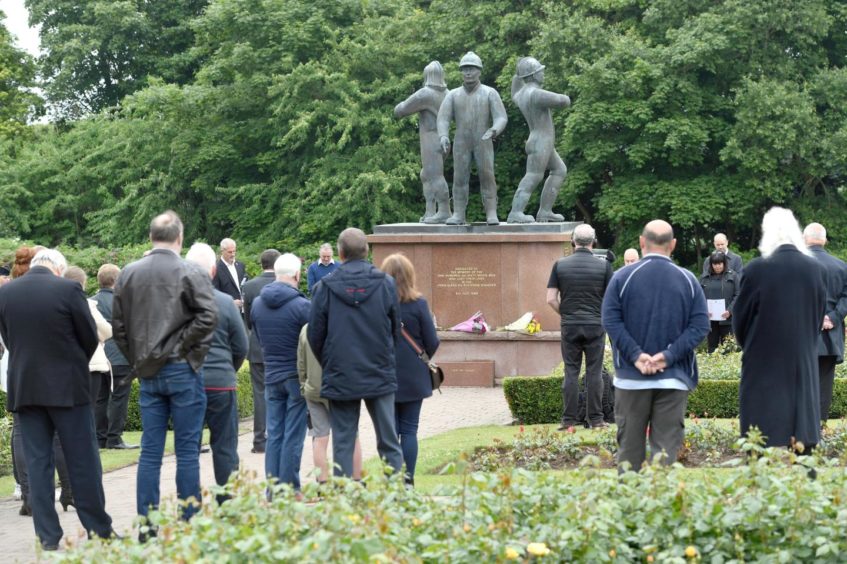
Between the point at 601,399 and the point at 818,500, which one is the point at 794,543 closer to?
the point at 818,500

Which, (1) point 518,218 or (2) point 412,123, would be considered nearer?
(1) point 518,218

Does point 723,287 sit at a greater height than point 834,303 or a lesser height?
lesser

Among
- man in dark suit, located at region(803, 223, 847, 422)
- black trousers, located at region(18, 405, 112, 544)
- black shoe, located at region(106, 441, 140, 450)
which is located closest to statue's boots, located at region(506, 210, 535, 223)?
black shoe, located at region(106, 441, 140, 450)

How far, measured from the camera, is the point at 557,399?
13.1 m

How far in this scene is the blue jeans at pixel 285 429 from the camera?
28.7ft

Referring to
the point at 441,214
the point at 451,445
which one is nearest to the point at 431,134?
the point at 441,214

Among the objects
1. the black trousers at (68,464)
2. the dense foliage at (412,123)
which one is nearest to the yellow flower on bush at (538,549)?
the black trousers at (68,464)

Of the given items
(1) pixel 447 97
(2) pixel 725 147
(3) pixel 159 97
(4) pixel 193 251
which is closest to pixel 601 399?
(4) pixel 193 251

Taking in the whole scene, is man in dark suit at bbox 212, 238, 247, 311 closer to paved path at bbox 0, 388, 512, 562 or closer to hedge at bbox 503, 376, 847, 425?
paved path at bbox 0, 388, 512, 562

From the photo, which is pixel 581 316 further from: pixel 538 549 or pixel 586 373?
pixel 538 549

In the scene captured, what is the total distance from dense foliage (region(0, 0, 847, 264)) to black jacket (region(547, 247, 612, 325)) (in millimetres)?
18005

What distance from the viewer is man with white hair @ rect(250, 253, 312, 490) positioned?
28.9ft

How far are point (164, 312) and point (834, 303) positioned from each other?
5.43 m

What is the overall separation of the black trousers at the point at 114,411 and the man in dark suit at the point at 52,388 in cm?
438
